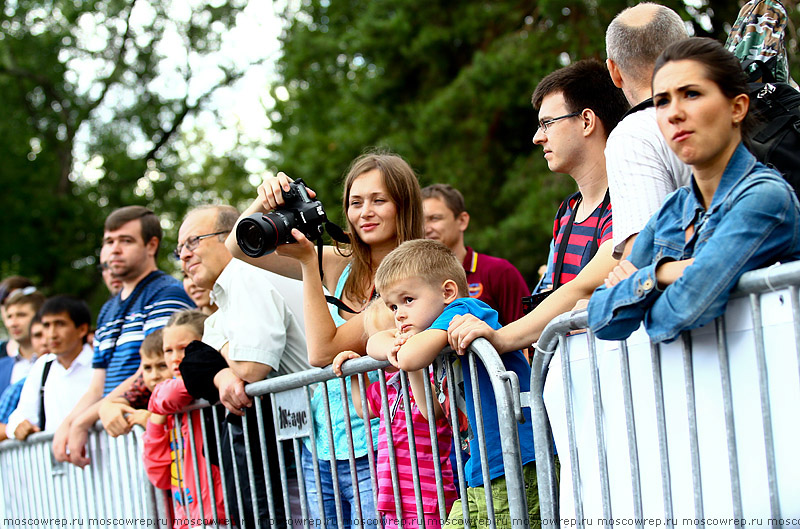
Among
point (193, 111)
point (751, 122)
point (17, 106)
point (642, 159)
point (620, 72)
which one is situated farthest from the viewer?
point (193, 111)

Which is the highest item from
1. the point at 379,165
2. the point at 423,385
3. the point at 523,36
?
the point at 523,36

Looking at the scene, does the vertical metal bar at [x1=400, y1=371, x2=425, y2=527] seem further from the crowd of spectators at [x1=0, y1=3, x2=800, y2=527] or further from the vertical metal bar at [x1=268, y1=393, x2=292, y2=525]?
the vertical metal bar at [x1=268, y1=393, x2=292, y2=525]

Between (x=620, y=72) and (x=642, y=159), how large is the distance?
1.58 feet

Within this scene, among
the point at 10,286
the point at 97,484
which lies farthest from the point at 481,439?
the point at 10,286

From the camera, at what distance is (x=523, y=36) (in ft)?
42.1

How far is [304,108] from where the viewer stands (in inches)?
680

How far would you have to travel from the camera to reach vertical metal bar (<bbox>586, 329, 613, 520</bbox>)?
261 centimetres

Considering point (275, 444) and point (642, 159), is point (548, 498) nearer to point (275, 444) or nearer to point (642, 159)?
point (642, 159)

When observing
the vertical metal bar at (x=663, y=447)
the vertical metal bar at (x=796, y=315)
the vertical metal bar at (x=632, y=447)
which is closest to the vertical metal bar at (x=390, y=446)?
the vertical metal bar at (x=632, y=447)

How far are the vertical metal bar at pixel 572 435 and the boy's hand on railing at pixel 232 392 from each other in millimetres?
1902

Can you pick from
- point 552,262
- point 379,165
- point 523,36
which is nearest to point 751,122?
point 552,262

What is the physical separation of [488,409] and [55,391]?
429cm

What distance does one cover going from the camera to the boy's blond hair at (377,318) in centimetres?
361

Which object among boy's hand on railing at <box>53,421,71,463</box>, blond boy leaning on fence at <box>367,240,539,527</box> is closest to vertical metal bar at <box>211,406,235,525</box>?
blond boy leaning on fence at <box>367,240,539,527</box>
